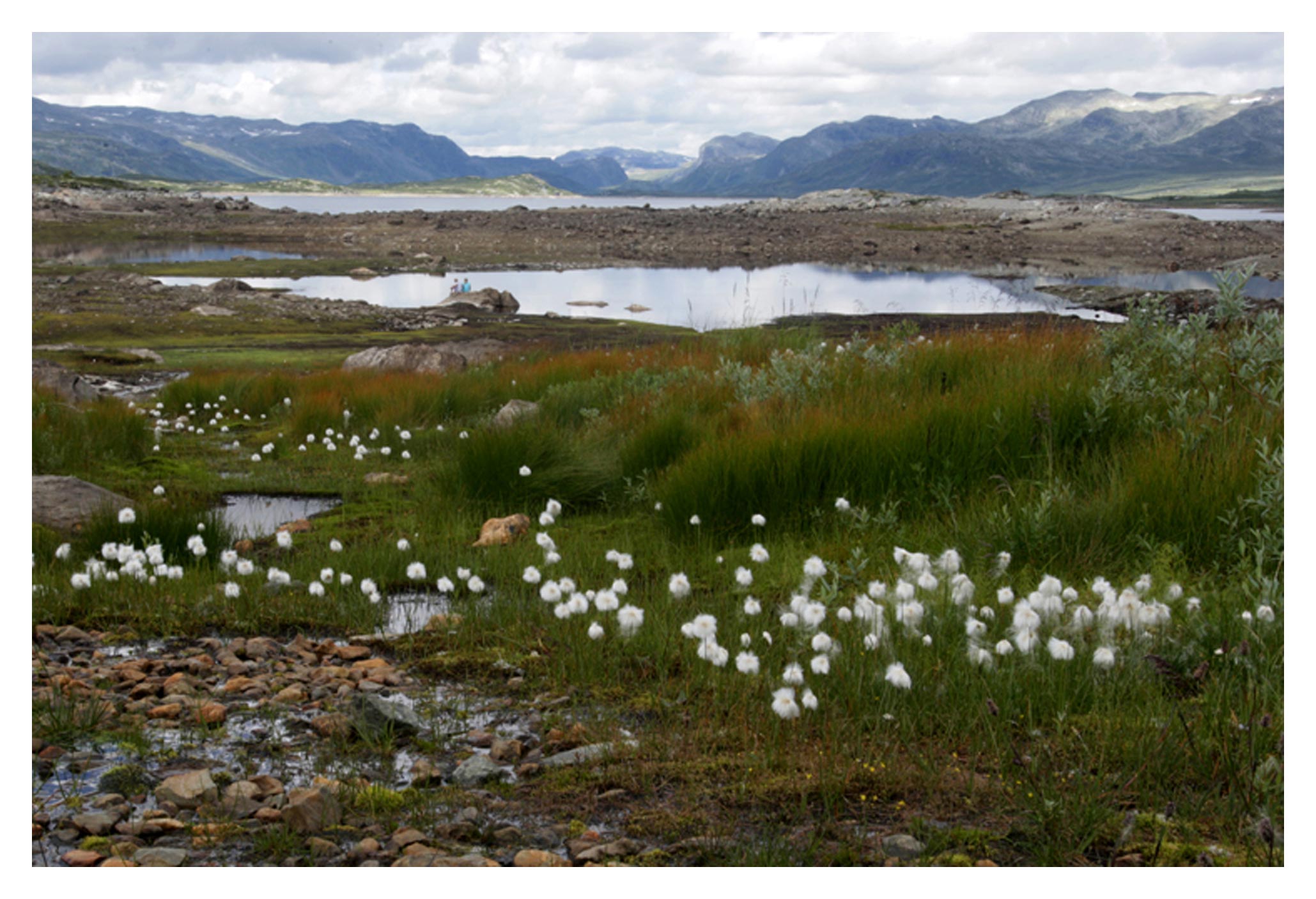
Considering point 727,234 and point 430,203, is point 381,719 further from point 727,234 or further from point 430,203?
point 430,203

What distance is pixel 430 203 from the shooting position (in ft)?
471

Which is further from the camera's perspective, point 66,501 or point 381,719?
point 66,501

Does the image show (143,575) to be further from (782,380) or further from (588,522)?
(782,380)

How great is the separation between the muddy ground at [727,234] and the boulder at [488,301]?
1483 cm

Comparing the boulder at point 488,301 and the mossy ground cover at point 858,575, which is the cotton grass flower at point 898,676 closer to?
the mossy ground cover at point 858,575

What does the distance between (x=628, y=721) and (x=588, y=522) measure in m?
3.86

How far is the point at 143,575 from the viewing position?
5766 mm

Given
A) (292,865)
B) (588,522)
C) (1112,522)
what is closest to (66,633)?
(292,865)

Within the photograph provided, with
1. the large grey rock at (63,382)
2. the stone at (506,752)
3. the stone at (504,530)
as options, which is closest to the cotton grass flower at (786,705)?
the stone at (506,752)

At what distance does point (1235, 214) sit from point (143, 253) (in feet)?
263

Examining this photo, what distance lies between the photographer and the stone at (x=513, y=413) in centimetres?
1014

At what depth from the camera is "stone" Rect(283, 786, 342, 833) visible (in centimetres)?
323

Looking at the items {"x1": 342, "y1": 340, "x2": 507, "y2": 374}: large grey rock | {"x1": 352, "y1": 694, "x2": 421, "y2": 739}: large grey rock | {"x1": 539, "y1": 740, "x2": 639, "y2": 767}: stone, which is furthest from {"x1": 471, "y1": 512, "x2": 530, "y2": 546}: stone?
{"x1": 342, "y1": 340, "x2": 507, "y2": 374}: large grey rock

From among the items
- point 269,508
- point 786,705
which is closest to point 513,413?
point 269,508
